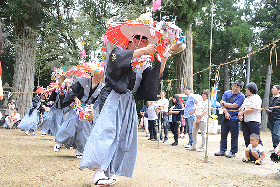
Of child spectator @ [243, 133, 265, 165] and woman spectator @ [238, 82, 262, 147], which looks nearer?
child spectator @ [243, 133, 265, 165]

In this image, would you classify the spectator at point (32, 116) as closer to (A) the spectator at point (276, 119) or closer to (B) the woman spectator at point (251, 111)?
(B) the woman spectator at point (251, 111)

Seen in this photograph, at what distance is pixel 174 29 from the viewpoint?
141 inches

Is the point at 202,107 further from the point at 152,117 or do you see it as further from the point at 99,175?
the point at 99,175

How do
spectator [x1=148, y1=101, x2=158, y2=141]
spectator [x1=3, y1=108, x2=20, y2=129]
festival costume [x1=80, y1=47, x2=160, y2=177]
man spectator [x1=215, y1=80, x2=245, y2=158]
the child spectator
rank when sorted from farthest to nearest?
spectator [x1=3, y1=108, x2=20, y2=129] < spectator [x1=148, y1=101, x2=158, y2=141] < man spectator [x1=215, y1=80, x2=245, y2=158] < the child spectator < festival costume [x1=80, y1=47, x2=160, y2=177]

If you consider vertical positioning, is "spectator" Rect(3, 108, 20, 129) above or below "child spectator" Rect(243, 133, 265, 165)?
below

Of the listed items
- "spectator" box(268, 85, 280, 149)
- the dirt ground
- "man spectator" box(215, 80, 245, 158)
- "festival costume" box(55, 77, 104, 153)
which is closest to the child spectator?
the dirt ground

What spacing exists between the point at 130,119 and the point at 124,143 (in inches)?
12.4

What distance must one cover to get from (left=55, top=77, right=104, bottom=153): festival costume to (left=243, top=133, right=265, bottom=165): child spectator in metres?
3.44

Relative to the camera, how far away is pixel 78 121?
611 centimetres

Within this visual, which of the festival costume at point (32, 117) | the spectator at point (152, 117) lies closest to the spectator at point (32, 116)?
the festival costume at point (32, 117)

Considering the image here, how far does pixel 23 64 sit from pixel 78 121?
39.4 feet

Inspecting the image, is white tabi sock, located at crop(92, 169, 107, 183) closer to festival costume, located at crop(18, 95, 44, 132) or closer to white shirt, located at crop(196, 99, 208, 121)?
white shirt, located at crop(196, 99, 208, 121)

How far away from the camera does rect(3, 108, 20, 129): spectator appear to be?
16.3 meters

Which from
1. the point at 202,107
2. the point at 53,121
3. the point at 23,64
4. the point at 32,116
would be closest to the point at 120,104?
the point at 202,107
